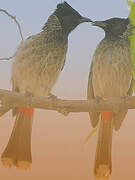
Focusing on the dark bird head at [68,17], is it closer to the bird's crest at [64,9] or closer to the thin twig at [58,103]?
the bird's crest at [64,9]

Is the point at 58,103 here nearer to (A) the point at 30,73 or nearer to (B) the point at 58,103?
(B) the point at 58,103

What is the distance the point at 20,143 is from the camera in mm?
1688

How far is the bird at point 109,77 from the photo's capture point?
1.71 metres

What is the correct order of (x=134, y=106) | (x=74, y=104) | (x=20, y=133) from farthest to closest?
(x=20, y=133)
(x=134, y=106)
(x=74, y=104)

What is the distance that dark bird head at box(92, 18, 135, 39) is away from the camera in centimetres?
175

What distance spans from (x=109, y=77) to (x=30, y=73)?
A: 14.8 inches

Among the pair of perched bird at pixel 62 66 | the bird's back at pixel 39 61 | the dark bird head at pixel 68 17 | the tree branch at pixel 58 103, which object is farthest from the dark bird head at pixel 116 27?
the tree branch at pixel 58 103

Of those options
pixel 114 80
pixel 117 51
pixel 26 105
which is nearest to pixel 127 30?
pixel 117 51

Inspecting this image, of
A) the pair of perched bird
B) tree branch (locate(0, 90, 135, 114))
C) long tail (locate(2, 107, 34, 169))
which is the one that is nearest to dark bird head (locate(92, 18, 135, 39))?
the pair of perched bird

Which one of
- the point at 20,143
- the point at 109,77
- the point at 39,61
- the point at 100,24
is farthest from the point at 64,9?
the point at 20,143

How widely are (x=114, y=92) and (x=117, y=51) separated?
20cm

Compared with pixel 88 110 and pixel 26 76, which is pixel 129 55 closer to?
pixel 88 110

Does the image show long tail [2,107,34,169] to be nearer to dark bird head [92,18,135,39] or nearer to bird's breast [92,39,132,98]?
bird's breast [92,39,132,98]

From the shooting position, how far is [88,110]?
5.03ft
